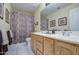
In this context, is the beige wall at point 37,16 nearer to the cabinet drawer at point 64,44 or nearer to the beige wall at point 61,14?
the beige wall at point 61,14

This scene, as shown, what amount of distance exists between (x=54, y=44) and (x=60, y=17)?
0.60 m

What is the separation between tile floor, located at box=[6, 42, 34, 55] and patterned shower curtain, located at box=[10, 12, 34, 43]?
0.30ft

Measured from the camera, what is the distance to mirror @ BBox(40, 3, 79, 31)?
1.99 meters

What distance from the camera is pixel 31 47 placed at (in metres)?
2.16

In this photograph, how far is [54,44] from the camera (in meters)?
1.77

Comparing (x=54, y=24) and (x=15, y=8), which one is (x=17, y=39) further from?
(x=54, y=24)

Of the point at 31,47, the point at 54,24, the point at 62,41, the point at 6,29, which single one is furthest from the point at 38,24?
the point at 62,41

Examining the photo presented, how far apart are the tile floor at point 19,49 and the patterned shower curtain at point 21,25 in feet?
0.30

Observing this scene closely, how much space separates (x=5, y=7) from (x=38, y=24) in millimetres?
688

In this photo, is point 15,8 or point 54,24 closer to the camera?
point 15,8

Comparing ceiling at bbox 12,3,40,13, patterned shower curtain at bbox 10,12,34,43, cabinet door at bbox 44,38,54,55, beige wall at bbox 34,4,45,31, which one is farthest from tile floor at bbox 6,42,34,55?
ceiling at bbox 12,3,40,13

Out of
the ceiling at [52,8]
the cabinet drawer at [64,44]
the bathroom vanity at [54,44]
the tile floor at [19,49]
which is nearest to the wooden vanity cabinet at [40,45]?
the bathroom vanity at [54,44]

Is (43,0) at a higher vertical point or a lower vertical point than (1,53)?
higher

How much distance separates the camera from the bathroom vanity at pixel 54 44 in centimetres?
145
